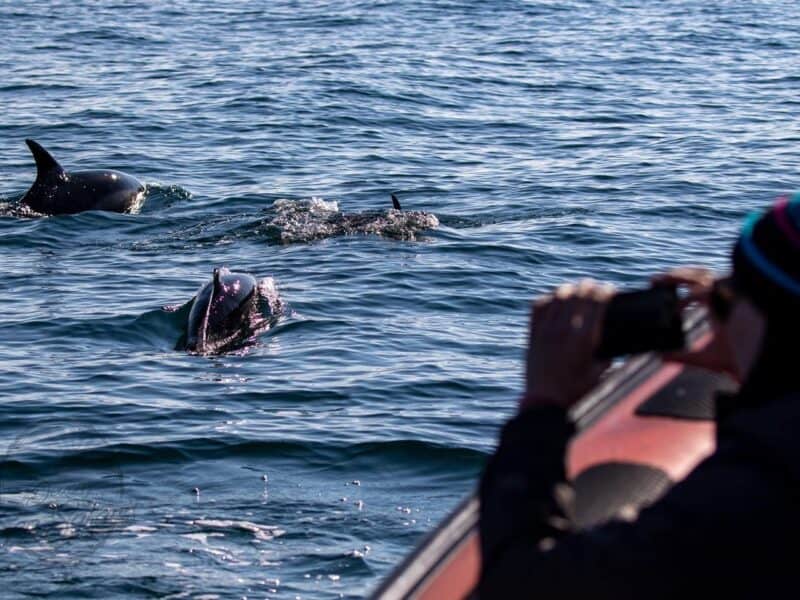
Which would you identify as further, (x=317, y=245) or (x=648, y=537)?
(x=317, y=245)

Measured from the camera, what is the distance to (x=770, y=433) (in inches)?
112

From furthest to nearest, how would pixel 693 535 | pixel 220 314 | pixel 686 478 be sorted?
pixel 220 314 < pixel 686 478 < pixel 693 535

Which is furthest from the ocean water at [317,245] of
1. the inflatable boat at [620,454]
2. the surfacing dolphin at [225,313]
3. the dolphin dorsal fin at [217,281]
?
the inflatable boat at [620,454]

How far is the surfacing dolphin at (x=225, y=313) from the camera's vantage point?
11.4 m

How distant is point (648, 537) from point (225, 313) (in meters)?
8.98

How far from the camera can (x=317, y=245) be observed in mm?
14648

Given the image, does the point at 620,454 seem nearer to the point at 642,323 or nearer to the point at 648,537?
the point at 642,323

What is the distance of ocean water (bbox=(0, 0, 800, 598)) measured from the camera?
26.2 ft

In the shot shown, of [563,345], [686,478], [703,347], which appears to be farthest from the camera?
[703,347]

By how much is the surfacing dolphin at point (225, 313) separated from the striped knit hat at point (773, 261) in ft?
27.7

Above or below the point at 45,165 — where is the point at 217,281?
above

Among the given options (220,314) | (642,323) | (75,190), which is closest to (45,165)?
(75,190)

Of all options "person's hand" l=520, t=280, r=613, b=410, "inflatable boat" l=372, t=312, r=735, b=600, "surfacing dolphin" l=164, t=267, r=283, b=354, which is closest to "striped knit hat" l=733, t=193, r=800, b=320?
"person's hand" l=520, t=280, r=613, b=410

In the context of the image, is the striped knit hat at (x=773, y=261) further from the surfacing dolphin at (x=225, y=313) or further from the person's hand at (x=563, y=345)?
the surfacing dolphin at (x=225, y=313)
